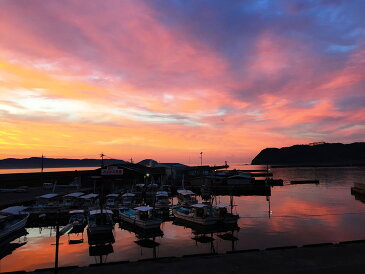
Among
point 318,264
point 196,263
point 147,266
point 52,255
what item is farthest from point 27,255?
point 318,264

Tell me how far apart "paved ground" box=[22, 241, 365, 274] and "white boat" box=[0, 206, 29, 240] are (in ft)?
87.3

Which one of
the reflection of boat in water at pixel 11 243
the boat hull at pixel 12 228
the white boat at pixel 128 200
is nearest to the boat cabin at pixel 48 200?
the boat hull at pixel 12 228

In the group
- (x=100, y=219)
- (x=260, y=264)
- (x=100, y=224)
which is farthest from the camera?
(x=100, y=219)

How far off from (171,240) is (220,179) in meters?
96.8

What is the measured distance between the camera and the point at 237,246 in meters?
41.5

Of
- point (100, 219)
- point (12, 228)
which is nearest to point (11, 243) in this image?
point (12, 228)

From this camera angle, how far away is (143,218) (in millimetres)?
51625

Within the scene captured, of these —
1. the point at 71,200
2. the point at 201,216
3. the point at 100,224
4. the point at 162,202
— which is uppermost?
the point at 71,200

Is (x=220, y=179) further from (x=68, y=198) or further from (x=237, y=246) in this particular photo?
(x=237, y=246)

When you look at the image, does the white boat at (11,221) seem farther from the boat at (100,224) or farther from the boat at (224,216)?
the boat at (224,216)

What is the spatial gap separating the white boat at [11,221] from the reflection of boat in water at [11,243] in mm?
823

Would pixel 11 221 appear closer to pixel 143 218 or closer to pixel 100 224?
pixel 100 224

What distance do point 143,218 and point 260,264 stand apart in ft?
99.4

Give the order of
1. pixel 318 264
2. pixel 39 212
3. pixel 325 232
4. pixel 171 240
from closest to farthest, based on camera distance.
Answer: pixel 318 264 → pixel 171 240 → pixel 325 232 → pixel 39 212
